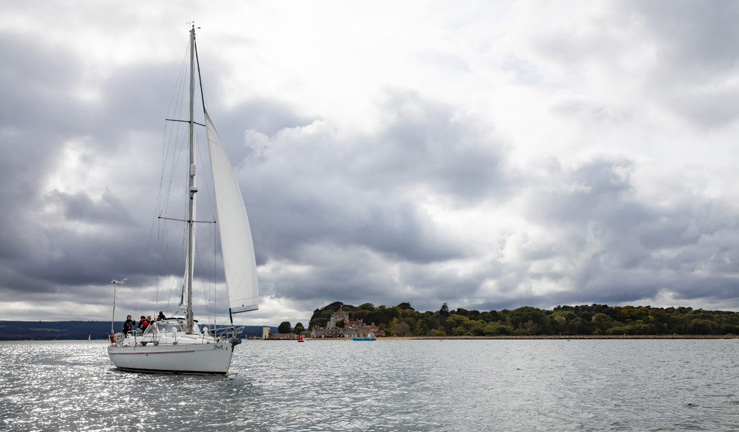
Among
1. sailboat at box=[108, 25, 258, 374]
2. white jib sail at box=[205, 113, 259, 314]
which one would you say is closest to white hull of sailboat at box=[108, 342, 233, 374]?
sailboat at box=[108, 25, 258, 374]

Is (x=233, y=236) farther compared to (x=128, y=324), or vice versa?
(x=128, y=324)

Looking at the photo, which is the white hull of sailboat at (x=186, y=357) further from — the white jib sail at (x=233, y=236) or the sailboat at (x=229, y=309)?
the white jib sail at (x=233, y=236)

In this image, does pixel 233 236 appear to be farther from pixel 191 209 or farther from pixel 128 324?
pixel 128 324

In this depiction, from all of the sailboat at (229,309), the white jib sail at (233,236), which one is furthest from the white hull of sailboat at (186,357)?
the white jib sail at (233,236)

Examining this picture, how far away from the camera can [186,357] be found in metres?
46.6

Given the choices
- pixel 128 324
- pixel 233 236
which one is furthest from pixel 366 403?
pixel 128 324

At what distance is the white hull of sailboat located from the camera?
4641cm

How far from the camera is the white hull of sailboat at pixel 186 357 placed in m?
46.4

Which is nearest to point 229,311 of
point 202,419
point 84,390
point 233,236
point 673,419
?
point 233,236

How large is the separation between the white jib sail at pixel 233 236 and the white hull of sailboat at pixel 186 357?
10.6 feet

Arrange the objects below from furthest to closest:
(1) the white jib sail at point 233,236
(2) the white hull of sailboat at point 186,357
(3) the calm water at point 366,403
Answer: (1) the white jib sail at point 233,236 < (2) the white hull of sailboat at point 186,357 < (3) the calm water at point 366,403

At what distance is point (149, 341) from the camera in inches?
1929

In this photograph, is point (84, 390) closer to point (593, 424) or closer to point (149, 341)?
point (149, 341)

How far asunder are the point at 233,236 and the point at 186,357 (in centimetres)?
984
